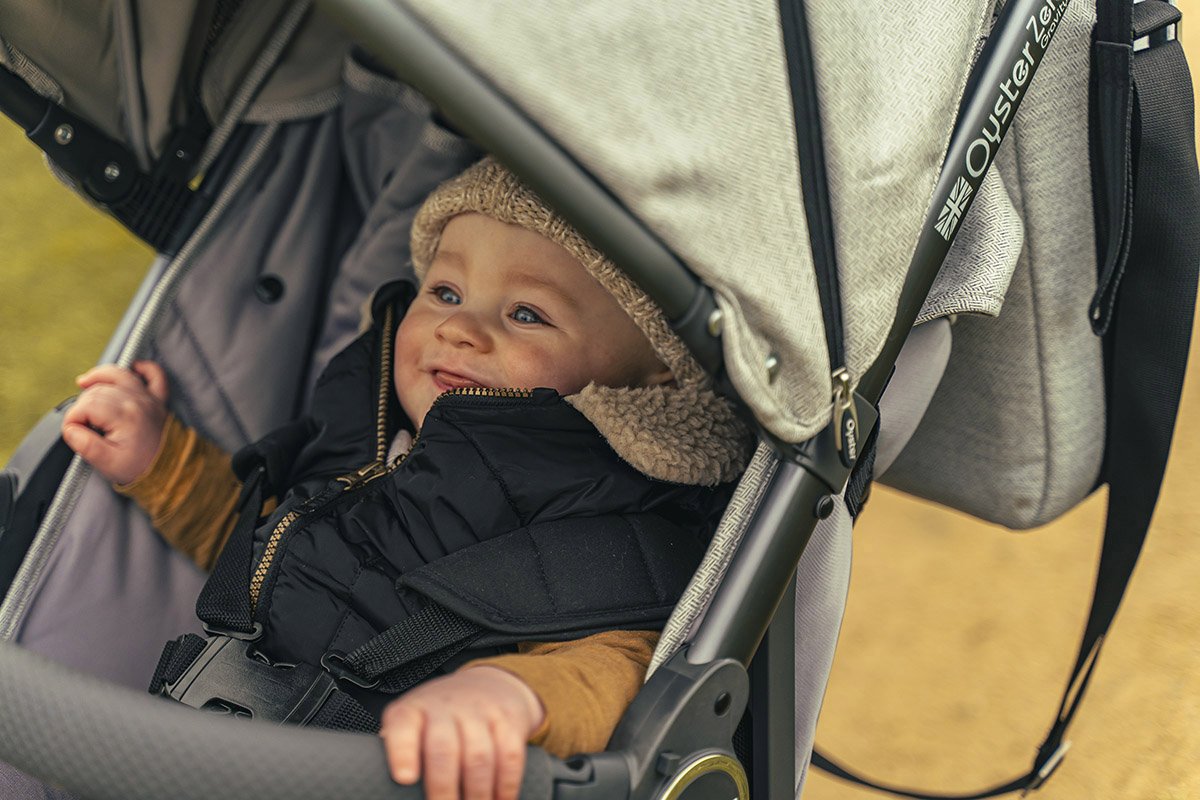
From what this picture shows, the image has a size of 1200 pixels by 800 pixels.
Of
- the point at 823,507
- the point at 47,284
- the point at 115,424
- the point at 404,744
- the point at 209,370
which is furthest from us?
the point at 47,284

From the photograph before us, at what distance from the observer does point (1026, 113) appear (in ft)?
3.81

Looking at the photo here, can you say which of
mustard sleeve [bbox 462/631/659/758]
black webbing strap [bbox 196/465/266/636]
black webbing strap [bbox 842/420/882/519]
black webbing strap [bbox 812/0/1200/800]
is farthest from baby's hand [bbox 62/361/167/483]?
black webbing strap [bbox 812/0/1200/800]

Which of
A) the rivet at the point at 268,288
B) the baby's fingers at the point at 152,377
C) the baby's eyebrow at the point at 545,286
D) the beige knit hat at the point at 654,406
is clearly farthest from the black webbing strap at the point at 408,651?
the rivet at the point at 268,288

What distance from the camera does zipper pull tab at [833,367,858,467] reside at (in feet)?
2.94

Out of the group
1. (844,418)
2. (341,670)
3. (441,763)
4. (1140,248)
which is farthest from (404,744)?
(1140,248)

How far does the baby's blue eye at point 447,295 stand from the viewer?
4.03 feet

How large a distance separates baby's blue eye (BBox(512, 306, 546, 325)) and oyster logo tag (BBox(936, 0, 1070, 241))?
1.29 feet

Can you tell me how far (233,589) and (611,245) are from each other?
0.59 metres

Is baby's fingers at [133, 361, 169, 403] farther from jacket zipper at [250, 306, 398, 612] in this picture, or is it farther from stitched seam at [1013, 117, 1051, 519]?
stitched seam at [1013, 117, 1051, 519]

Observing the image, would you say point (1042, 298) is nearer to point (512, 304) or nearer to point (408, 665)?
point (512, 304)

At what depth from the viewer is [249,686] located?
1.03m

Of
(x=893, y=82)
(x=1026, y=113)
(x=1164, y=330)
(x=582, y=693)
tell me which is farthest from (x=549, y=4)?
(x=1164, y=330)

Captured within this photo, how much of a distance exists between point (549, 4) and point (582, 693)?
478 millimetres

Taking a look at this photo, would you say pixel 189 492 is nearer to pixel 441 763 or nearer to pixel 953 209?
pixel 441 763
